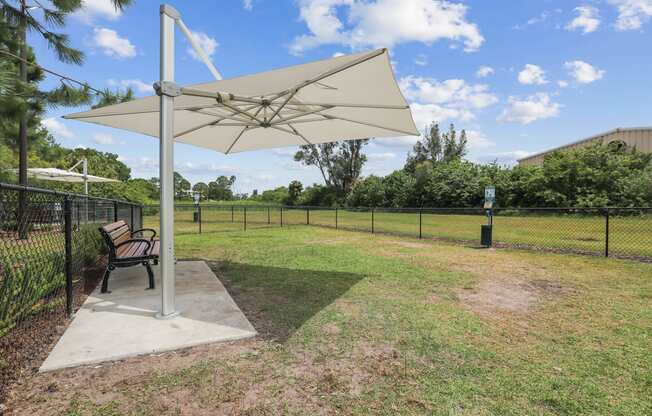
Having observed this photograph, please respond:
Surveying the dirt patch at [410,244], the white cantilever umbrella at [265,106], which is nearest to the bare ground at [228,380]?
the white cantilever umbrella at [265,106]

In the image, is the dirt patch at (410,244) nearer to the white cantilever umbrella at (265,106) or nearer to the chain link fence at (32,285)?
the white cantilever umbrella at (265,106)

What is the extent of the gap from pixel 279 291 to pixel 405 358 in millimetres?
2258

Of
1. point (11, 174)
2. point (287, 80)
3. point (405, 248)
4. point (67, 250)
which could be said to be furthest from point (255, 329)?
point (11, 174)

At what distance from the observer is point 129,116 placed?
4.80m

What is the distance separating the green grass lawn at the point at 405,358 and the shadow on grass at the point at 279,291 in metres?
0.03

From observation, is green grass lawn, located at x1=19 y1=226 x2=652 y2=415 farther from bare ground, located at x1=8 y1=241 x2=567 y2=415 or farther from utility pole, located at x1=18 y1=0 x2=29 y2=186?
utility pole, located at x1=18 y1=0 x2=29 y2=186

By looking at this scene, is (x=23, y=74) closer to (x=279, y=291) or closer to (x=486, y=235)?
(x=279, y=291)

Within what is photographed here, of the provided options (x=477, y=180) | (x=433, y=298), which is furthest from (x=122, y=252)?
(x=477, y=180)

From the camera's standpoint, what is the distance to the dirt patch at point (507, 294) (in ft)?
13.0

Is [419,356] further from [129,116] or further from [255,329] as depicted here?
[129,116]

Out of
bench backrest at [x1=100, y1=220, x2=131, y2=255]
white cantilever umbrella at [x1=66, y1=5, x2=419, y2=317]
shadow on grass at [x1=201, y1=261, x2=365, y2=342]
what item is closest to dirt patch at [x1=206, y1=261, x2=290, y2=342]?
shadow on grass at [x1=201, y1=261, x2=365, y2=342]

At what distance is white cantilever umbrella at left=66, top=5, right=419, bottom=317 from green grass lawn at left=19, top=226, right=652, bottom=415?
3.98 feet

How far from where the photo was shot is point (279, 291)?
14.8ft

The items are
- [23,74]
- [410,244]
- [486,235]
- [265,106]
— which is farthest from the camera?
[410,244]
